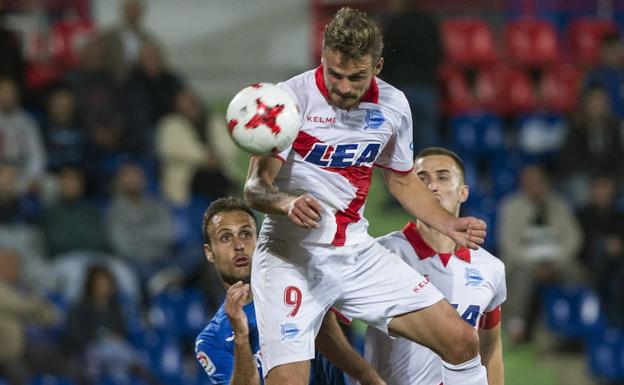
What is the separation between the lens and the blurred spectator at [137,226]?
10219 mm

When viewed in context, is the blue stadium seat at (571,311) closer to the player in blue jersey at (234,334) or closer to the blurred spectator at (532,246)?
the blurred spectator at (532,246)

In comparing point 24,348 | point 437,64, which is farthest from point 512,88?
point 24,348

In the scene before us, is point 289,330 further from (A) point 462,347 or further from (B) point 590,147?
(B) point 590,147

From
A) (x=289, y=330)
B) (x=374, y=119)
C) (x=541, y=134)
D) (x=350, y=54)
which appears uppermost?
(x=350, y=54)

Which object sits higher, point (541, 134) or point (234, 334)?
point (234, 334)

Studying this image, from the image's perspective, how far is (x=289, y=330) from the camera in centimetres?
453

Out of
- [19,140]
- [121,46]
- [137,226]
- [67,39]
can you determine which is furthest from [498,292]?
[67,39]

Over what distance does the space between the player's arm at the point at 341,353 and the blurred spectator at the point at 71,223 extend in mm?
5396

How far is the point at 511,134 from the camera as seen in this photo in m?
12.6

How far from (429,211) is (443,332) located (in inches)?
20.7

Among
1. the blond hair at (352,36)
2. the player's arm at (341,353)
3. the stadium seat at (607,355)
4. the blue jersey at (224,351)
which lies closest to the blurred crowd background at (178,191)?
the stadium seat at (607,355)

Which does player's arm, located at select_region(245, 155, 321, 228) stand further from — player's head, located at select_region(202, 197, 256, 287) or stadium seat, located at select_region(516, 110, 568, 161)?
stadium seat, located at select_region(516, 110, 568, 161)

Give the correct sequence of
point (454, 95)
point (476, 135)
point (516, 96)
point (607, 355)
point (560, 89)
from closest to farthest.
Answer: point (607, 355), point (476, 135), point (454, 95), point (516, 96), point (560, 89)

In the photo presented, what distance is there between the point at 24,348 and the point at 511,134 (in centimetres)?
577
